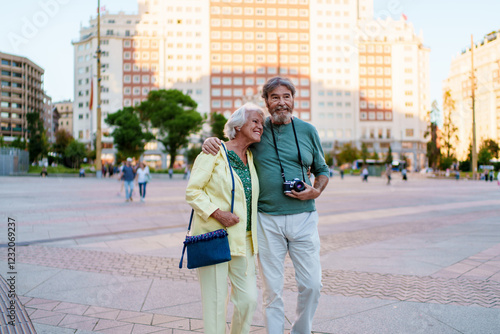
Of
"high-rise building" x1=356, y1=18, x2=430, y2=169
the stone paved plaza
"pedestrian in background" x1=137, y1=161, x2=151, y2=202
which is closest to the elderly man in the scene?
the stone paved plaza

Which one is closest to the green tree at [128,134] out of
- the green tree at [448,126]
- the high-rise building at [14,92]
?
the green tree at [448,126]

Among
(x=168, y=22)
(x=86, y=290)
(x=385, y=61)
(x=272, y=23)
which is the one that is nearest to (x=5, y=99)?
(x=168, y=22)

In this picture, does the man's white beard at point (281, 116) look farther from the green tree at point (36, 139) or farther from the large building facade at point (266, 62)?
the large building facade at point (266, 62)

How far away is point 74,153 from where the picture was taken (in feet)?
202

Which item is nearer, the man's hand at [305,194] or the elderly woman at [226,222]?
the elderly woman at [226,222]

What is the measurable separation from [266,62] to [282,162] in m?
95.4

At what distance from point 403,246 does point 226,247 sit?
5.24m

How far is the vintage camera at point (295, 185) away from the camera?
2855 millimetres

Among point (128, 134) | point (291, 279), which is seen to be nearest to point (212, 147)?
point (291, 279)

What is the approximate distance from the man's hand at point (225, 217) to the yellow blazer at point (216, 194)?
0.15 feet

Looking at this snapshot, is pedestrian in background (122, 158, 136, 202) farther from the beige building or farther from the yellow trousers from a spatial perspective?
the beige building

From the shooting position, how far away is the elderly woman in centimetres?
265

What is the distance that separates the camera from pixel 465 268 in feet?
17.5

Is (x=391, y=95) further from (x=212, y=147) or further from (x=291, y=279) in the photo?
(x=212, y=147)
